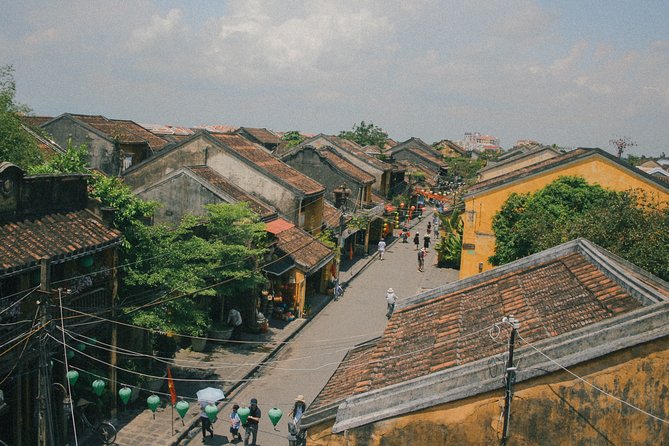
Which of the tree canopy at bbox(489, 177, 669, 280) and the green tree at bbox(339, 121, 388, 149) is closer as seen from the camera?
the tree canopy at bbox(489, 177, 669, 280)

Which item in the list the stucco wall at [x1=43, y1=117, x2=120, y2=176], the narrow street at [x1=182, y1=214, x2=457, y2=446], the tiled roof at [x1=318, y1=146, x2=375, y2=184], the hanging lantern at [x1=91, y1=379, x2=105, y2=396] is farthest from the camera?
the tiled roof at [x1=318, y1=146, x2=375, y2=184]

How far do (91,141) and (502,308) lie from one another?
35615 millimetres

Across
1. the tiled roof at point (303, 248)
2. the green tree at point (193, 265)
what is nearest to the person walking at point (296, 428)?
the green tree at point (193, 265)

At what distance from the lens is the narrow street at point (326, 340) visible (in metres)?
18.4

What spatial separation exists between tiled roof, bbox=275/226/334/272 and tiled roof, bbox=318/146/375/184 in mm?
12186

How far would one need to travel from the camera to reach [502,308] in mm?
11055

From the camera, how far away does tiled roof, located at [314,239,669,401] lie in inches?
371

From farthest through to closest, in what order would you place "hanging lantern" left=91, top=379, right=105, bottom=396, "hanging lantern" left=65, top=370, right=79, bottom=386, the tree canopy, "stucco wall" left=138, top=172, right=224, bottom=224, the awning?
the awning < "stucco wall" left=138, top=172, right=224, bottom=224 < the tree canopy < "hanging lantern" left=91, top=379, right=105, bottom=396 < "hanging lantern" left=65, top=370, right=79, bottom=386

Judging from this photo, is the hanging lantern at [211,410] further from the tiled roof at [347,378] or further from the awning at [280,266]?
the awning at [280,266]

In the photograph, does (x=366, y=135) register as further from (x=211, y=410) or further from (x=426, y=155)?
(x=211, y=410)

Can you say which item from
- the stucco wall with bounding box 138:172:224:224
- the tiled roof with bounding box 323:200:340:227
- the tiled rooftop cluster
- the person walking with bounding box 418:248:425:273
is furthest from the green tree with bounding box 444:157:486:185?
the tiled rooftop cluster

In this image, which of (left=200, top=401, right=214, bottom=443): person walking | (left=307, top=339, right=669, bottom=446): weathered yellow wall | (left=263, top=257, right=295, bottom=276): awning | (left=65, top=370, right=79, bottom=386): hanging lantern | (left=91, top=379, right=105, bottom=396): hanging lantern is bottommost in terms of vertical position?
(left=200, top=401, right=214, bottom=443): person walking

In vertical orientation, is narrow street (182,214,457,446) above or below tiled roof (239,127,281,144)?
below

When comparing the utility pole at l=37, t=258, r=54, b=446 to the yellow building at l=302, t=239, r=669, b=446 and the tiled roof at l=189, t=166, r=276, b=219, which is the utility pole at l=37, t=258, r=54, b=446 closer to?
the yellow building at l=302, t=239, r=669, b=446
